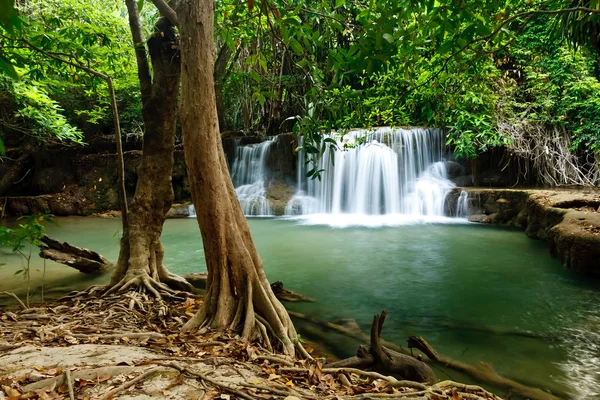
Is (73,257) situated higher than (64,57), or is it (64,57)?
(64,57)

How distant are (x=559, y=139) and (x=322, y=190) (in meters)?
9.15

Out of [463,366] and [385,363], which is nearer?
[385,363]

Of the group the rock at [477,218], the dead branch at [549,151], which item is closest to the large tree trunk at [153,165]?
the rock at [477,218]

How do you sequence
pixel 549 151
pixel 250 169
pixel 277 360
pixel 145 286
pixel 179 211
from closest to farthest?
pixel 277 360 → pixel 145 286 → pixel 549 151 → pixel 179 211 → pixel 250 169

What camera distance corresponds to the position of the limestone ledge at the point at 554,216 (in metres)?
7.06

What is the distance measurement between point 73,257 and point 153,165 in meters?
2.66

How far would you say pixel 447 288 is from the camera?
22.1ft

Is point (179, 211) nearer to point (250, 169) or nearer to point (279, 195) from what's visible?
point (250, 169)

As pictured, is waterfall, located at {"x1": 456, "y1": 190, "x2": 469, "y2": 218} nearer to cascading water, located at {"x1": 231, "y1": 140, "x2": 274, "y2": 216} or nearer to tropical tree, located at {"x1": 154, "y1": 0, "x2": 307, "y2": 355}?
cascading water, located at {"x1": 231, "y1": 140, "x2": 274, "y2": 216}

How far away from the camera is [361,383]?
284 cm

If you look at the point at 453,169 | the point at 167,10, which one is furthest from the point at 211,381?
the point at 453,169

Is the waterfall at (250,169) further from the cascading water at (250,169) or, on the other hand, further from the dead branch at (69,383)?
the dead branch at (69,383)

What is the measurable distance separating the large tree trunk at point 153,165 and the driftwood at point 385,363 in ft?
9.48

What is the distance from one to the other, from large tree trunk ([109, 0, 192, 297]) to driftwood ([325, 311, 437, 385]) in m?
2.89
